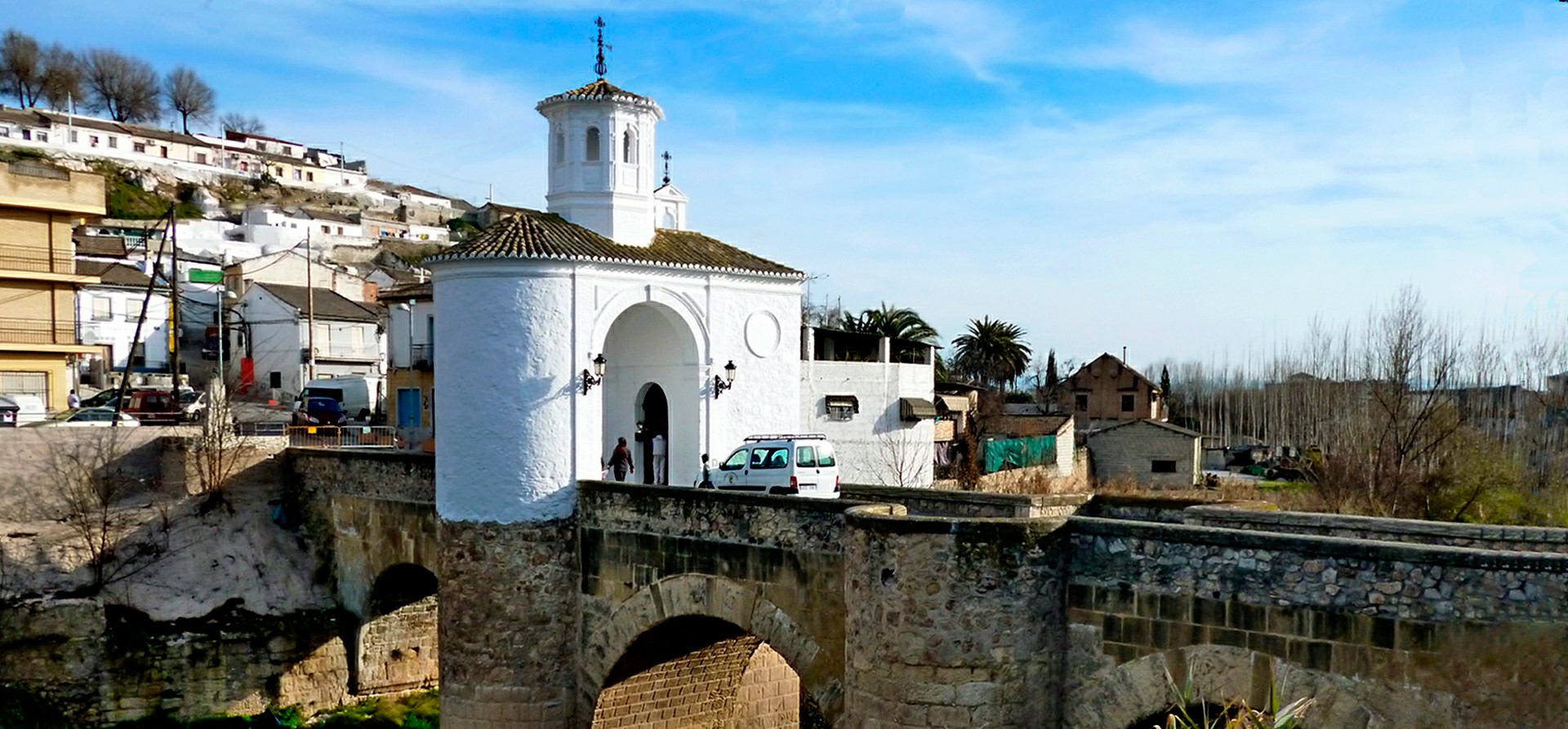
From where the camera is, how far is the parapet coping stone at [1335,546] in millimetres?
10336

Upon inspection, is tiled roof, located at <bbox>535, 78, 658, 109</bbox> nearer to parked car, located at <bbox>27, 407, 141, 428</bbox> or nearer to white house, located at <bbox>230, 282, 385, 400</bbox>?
parked car, located at <bbox>27, 407, 141, 428</bbox>

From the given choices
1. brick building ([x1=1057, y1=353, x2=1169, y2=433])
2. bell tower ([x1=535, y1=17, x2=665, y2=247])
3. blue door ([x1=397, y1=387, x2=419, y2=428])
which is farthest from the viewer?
brick building ([x1=1057, y1=353, x2=1169, y2=433])

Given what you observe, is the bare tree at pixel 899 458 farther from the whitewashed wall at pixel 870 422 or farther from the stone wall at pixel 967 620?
the stone wall at pixel 967 620

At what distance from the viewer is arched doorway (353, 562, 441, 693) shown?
2488 centimetres

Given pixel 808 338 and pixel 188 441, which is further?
pixel 808 338

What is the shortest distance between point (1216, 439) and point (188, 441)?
5527 centimetres

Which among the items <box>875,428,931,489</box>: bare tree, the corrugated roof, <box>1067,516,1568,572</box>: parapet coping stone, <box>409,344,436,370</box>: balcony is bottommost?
<box>875,428,931,489</box>: bare tree

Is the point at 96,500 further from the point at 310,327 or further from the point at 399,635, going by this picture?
the point at 310,327

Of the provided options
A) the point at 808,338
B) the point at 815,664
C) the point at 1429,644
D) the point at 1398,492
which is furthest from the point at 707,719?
the point at 1398,492

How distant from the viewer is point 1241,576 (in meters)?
11.7

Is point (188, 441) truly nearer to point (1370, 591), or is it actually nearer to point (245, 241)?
point (1370, 591)

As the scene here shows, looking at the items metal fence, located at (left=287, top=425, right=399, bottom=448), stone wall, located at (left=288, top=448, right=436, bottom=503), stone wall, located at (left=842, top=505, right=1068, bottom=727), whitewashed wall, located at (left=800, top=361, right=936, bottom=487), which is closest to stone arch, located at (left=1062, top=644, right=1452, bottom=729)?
stone wall, located at (left=842, top=505, right=1068, bottom=727)

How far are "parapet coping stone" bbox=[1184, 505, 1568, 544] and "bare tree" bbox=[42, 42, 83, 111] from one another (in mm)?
108267

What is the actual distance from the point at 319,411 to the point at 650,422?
20786 millimetres
